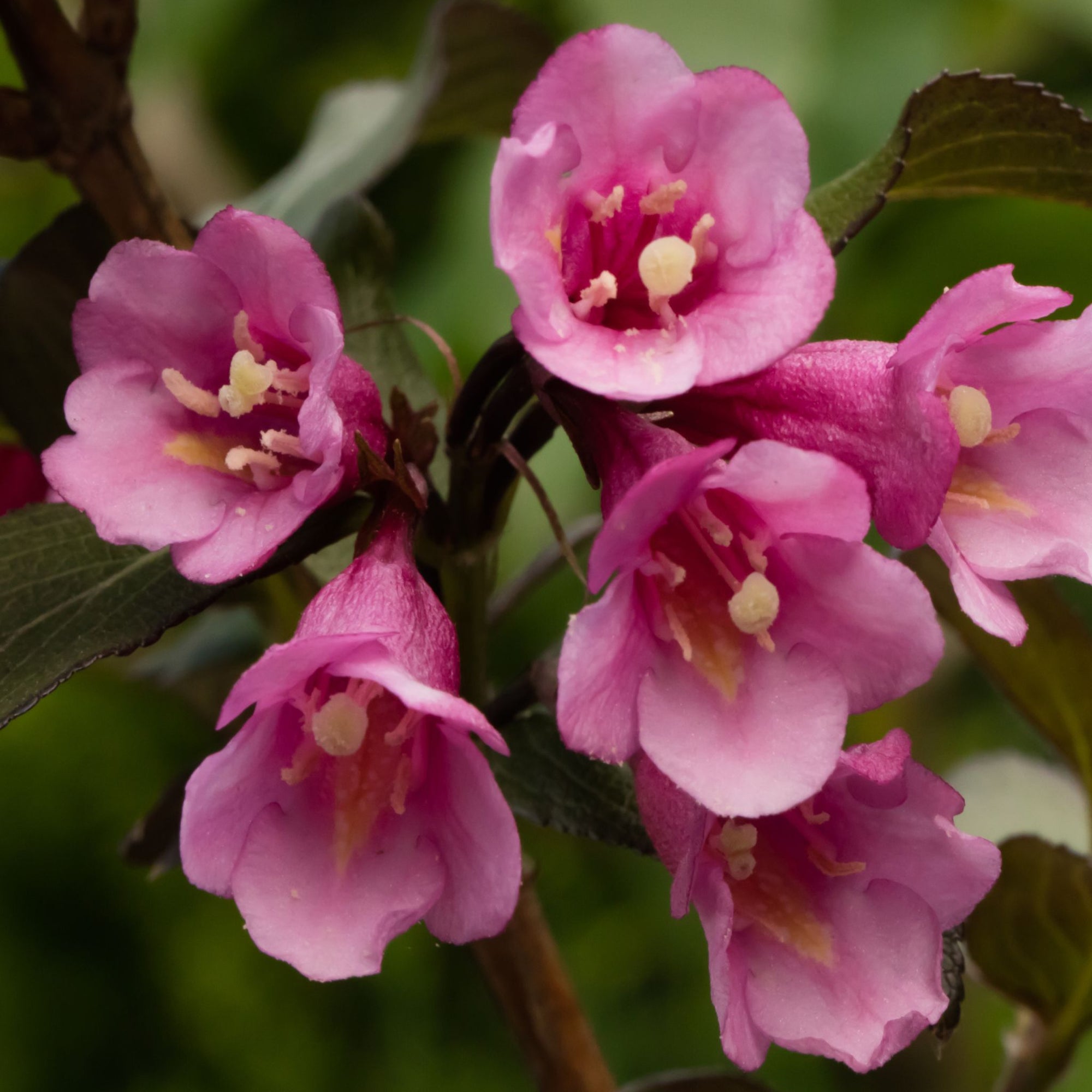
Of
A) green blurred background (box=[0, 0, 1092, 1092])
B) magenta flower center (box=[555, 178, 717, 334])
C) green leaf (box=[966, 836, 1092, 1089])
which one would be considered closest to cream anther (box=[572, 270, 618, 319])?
magenta flower center (box=[555, 178, 717, 334])

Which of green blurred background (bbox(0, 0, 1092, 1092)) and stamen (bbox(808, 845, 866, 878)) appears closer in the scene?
stamen (bbox(808, 845, 866, 878))

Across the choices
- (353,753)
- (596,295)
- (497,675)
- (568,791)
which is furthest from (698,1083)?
(497,675)

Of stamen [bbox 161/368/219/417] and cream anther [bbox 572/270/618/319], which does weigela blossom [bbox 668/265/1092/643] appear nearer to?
cream anther [bbox 572/270/618/319]

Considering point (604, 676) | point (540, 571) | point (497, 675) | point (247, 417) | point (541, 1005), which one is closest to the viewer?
point (604, 676)

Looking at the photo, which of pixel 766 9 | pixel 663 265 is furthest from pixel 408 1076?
pixel 766 9

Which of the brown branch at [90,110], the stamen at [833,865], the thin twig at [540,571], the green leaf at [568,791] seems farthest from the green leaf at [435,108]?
the stamen at [833,865]

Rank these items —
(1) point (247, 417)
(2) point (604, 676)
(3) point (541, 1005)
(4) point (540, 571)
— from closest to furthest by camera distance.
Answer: (2) point (604, 676) → (1) point (247, 417) → (3) point (541, 1005) → (4) point (540, 571)

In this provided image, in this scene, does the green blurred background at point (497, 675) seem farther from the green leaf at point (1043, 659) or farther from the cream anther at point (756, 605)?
the cream anther at point (756, 605)

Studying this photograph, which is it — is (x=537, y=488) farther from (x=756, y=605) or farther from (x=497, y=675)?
(x=497, y=675)
